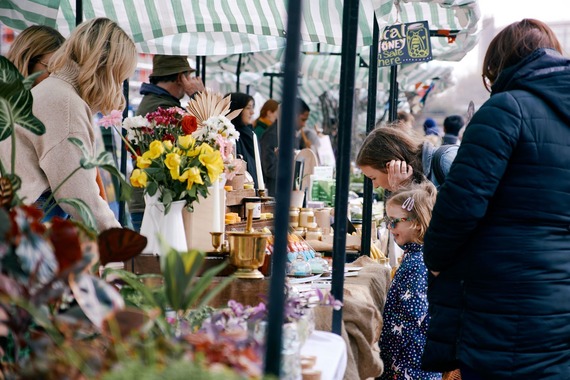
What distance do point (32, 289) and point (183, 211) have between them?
1436 mm

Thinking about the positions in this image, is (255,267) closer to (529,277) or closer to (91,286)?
(529,277)

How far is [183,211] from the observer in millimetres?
2684

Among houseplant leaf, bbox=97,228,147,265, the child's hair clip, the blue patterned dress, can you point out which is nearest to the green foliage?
houseplant leaf, bbox=97,228,147,265

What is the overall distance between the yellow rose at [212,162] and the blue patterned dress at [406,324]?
104 centimetres

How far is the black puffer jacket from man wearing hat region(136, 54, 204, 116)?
8.73ft

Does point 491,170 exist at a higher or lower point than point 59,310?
higher

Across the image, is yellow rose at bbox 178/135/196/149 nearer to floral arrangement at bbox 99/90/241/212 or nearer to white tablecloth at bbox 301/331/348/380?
floral arrangement at bbox 99/90/241/212

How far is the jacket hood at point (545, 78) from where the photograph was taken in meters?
2.38

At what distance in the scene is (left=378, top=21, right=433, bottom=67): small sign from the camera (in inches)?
216

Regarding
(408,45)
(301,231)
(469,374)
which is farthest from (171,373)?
(408,45)

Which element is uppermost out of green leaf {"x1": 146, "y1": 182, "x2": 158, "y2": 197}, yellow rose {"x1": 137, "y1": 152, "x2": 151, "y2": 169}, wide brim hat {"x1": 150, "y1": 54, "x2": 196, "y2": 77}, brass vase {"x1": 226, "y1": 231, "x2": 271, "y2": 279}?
wide brim hat {"x1": 150, "y1": 54, "x2": 196, "y2": 77}

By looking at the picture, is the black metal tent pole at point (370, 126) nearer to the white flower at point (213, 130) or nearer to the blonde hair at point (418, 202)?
the blonde hair at point (418, 202)

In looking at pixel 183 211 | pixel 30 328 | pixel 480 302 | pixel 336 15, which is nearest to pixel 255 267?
pixel 183 211

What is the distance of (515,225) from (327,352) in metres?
0.73
